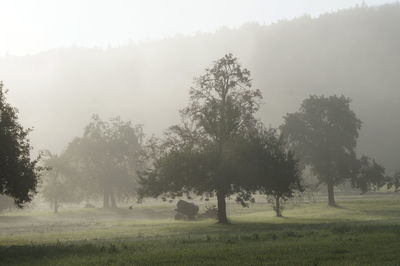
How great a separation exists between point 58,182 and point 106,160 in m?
11.9

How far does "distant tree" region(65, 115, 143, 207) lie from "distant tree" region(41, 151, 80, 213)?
2290mm

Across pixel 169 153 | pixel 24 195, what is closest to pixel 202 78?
pixel 169 153

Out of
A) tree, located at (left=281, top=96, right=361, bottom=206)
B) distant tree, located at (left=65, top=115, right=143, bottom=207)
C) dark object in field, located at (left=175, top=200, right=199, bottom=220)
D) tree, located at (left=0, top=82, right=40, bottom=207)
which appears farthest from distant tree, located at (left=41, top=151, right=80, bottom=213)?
tree, located at (left=0, top=82, right=40, bottom=207)

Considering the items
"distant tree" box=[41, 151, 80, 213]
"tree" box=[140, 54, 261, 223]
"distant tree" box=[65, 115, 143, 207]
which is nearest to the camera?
"tree" box=[140, 54, 261, 223]

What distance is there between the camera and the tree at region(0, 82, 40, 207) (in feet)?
132

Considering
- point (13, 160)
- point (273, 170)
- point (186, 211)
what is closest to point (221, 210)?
point (273, 170)

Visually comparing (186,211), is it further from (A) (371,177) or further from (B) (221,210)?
(A) (371,177)

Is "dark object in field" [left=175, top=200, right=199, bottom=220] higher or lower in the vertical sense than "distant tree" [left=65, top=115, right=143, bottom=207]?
lower

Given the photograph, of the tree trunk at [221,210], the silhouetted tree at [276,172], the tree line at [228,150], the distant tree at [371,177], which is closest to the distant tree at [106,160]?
the tree line at [228,150]

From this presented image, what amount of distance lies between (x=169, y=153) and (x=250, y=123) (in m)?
10.1

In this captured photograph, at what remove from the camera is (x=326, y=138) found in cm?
9006

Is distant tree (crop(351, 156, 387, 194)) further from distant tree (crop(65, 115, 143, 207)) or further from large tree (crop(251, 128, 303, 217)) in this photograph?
distant tree (crop(65, 115, 143, 207))

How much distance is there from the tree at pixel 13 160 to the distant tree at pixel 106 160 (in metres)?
73.6

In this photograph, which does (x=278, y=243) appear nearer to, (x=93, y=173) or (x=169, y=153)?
(x=169, y=153)
